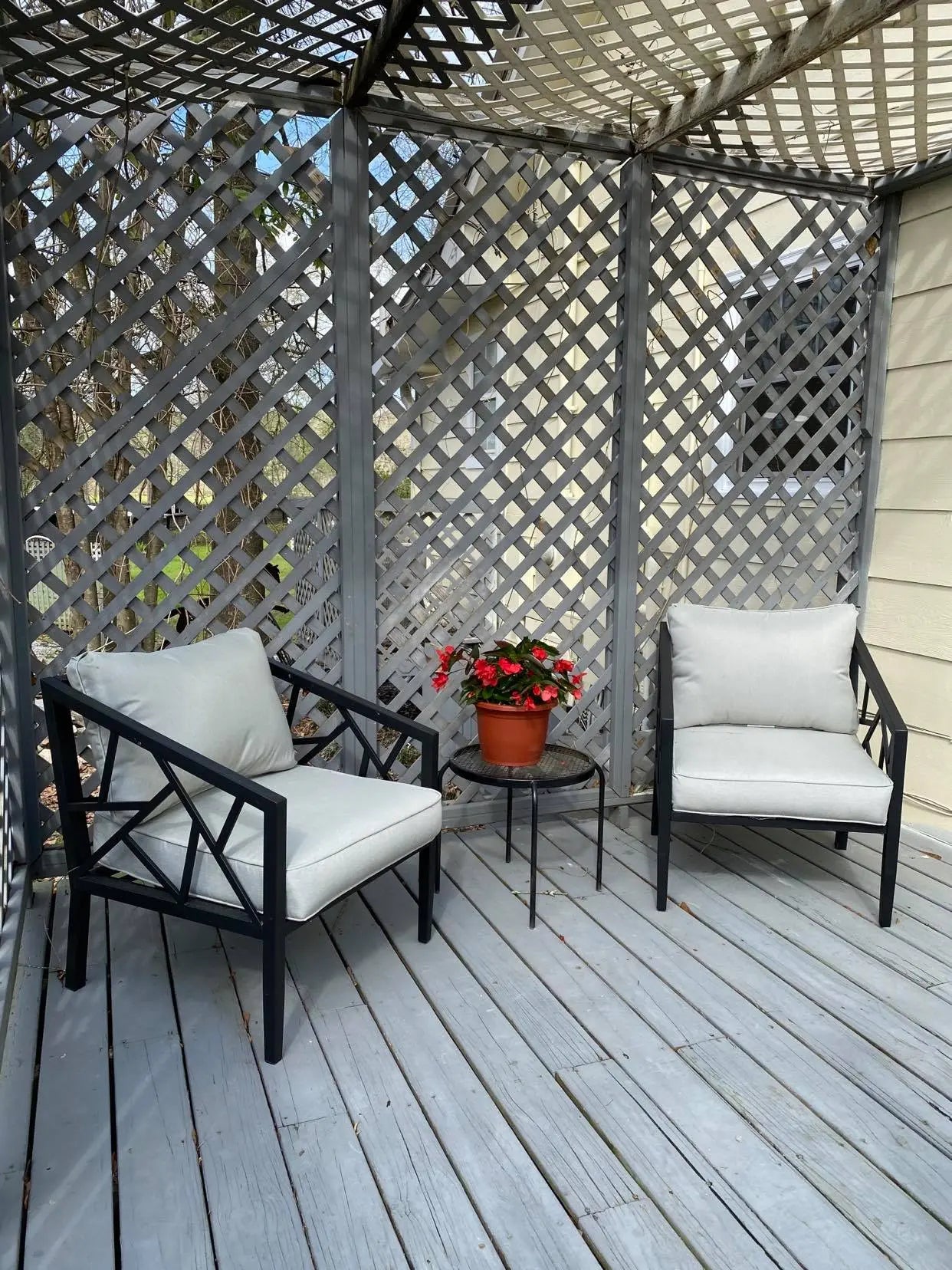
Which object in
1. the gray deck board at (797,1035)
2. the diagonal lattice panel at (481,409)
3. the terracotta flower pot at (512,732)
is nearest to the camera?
the gray deck board at (797,1035)

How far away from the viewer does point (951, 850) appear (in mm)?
3332

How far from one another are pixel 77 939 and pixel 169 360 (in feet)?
5.80

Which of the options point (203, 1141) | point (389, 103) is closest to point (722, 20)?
point (389, 103)

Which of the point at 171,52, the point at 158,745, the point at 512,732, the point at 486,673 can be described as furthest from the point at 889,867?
the point at 171,52

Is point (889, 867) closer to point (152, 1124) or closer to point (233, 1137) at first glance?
point (233, 1137)

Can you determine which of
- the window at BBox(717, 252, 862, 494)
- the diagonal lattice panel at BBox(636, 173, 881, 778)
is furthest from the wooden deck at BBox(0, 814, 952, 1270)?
the window at BBox(717, 252, 862, 494)

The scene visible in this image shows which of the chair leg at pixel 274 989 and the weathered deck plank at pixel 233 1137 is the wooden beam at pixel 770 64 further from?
the weathered deck plank at pixel 233 1137

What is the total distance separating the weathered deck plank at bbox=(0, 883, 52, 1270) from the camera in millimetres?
1637

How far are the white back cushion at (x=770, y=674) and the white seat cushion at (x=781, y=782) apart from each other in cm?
25

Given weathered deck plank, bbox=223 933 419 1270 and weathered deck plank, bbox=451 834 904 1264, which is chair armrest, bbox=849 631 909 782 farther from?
weathered deck plank, bbox=223 933 419 1270

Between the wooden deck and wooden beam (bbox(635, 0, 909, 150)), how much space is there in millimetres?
2287

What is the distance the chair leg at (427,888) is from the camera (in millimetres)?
2541

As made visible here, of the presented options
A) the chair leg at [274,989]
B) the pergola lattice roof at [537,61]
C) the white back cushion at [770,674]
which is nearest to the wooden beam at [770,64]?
the pergola lattice roof at [537,61]

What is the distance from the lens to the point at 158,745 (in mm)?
2111
